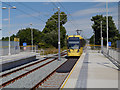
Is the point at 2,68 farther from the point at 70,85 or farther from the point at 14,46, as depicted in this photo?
the point at 14,46

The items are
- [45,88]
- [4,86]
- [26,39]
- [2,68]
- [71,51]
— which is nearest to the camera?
[45,88]

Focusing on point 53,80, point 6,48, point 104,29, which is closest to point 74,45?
point 53,80

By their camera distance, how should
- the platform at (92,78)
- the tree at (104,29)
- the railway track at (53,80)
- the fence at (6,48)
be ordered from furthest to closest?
the tree at (104,29)
the fence at (6,48)
the railway track at (53,80)
the platform at (92,78)

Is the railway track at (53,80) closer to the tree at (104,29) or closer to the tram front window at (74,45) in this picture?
the tram front window at (74,45)

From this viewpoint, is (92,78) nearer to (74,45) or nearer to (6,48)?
(74,45)

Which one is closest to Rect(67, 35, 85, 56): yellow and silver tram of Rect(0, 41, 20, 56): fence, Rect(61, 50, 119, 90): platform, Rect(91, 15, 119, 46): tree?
Rect(61, 50, 119, 90): platform

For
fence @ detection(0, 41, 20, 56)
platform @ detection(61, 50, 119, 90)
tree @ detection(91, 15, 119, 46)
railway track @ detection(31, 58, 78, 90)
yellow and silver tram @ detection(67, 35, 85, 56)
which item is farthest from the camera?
tree @ detection(91, 15, 119, 46)

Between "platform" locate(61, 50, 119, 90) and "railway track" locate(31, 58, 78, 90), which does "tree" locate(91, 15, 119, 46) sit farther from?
"railway track" locate(31, 58, 78, 90)

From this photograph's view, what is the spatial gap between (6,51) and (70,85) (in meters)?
31.4

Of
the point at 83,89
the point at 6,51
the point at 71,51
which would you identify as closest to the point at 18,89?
the point at 83,89

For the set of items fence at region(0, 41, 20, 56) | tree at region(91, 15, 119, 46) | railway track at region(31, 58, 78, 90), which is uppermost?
tree at region(91, 15, 119, 46)

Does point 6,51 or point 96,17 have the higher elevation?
point 96,17

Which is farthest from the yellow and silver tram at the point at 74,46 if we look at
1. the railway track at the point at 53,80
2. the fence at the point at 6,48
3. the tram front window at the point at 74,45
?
the fence at the point at 6,48

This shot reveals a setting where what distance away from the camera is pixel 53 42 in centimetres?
5597
